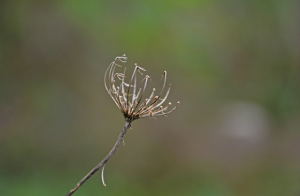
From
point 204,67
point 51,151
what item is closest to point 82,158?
point 51,151

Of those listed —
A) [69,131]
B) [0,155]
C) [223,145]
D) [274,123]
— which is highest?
[274,123]

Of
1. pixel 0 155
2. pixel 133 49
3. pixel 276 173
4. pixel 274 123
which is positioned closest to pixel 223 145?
pixel 276 173

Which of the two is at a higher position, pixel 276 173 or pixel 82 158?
pixel 276 173

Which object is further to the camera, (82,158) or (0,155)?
(82,158)

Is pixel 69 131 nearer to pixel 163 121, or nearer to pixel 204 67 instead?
pixel 163 121

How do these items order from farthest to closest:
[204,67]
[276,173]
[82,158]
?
[204,67] < [276,173] < [82,158]

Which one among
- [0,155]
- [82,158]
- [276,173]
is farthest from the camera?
[276,173]

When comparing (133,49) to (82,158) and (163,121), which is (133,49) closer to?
(163,121)
